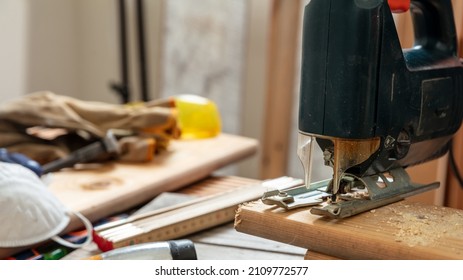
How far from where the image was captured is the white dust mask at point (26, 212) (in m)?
1.03

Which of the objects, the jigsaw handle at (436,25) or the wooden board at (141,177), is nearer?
the jigsaw handle at (436,25)

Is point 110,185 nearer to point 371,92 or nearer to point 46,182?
point 46,182

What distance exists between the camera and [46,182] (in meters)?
1.33

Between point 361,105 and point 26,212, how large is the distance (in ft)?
1.81

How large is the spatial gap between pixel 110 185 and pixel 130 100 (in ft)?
4.70

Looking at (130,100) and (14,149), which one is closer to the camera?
(14,149)

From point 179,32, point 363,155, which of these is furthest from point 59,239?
point 179,32

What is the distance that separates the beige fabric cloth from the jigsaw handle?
67 cm

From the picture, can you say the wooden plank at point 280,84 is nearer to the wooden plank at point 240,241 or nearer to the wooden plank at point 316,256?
the wooden plank at point 240,241

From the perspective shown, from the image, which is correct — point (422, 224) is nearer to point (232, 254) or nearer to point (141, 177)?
point (232, 254)

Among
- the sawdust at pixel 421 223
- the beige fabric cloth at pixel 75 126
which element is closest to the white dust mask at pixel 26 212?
the beige fabric cloth at pixel 75 126

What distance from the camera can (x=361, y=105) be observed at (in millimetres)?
845

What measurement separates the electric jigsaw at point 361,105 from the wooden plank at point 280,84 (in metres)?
1.22

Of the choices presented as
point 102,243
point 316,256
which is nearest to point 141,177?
point 102,243
